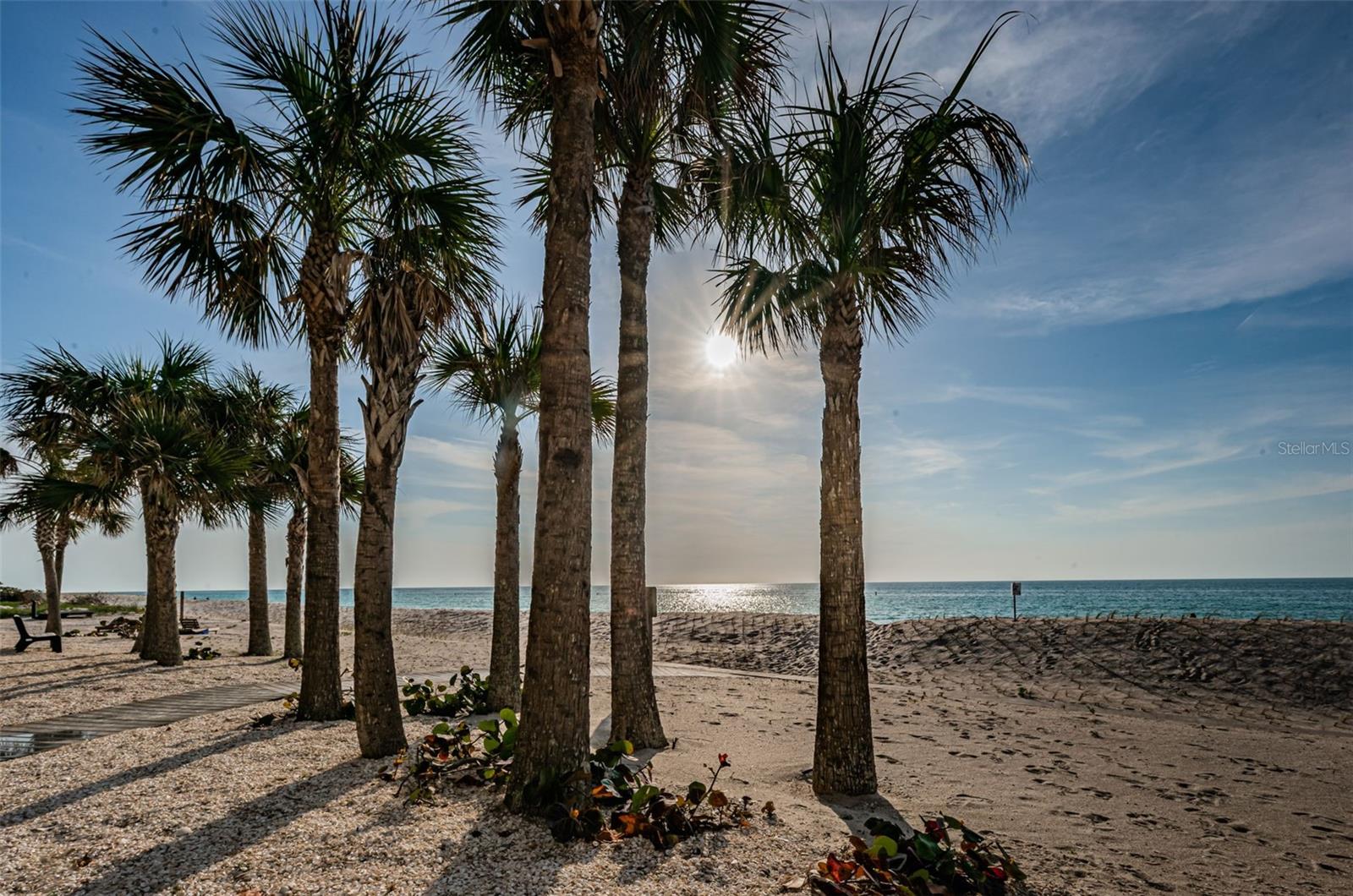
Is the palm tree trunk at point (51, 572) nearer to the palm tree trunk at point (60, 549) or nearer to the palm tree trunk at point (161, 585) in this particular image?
the palm tree trunk at point (60, 549)

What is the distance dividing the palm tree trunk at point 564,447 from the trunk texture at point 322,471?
407 centimetres

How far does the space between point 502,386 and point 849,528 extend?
587 centimetres

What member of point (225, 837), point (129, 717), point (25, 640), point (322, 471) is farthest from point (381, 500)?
point (25, 640)

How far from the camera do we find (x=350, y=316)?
27.6 ft

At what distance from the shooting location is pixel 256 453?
16328 millimetres

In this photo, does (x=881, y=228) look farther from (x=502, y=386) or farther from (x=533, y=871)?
(x=533, y=871)

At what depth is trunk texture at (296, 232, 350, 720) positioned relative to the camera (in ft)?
26.2

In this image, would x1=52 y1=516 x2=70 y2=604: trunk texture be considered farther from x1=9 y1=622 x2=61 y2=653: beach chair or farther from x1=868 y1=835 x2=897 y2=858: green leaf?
x1=868 y1=835 x2=897 y2=858: green leaf

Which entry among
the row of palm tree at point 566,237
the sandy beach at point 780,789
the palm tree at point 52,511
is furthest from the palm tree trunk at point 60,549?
the row of palm tree at point 566,237

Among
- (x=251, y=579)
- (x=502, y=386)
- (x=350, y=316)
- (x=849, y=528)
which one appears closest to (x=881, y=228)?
(x=849, y=528)

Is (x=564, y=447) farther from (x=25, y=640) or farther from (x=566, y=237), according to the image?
(x=25, y=640)

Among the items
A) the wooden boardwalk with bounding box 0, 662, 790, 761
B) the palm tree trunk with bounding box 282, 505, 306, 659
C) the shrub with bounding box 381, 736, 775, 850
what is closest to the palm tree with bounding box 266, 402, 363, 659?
the palm tree trunk with bounding box 282, 505, 306, 659

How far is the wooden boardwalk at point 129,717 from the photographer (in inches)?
294

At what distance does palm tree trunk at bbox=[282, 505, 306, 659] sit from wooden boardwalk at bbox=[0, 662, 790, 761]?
177 inches
